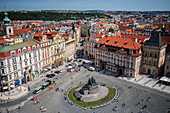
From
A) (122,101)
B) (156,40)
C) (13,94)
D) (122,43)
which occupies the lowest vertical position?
(122,101)

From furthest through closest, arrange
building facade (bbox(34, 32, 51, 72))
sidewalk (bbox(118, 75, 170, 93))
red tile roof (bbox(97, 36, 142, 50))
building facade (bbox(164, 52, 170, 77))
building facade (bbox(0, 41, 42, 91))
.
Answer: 1. building facade (bbox(34, 32, 51, 72))
2. red tile roof (bbox(97, 36, 142, 50))
3. building facade (bbox(164, 52, 170, 77))
4. sidewalk (bbox(118, 75, 170, 93))
5. building facade (bbox(0, 41, 42, 91))

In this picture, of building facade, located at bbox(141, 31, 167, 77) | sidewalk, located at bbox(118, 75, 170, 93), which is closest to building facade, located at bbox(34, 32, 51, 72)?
sidewalk, located at bbox(118, 75, 170, 93)

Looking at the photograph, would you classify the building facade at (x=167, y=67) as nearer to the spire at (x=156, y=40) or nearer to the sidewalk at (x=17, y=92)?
the spire at (x=156, y=40)

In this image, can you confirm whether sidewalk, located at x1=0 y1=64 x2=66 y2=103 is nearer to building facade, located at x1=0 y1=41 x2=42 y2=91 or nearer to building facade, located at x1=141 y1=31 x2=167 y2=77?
building facade, located at x1=0 y1=41 x2=42 y2=91

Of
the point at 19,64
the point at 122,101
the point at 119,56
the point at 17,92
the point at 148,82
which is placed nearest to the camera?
the point at 122,101

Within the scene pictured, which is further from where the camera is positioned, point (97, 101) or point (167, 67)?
point (167, 67)

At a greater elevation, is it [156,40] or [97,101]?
[156,40]

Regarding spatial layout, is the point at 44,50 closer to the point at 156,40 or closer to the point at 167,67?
the point at 156,40

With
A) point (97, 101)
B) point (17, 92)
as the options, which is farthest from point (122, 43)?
point (17, 92)

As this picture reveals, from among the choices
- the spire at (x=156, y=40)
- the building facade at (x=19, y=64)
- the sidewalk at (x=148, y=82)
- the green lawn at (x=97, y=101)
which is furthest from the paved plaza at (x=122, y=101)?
the spire at (x=156, y=40)

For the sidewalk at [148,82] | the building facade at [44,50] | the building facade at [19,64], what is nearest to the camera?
the building facade at [19,64]

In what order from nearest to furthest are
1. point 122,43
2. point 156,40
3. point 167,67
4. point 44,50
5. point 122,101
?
1. point 122,101
2. point 167,67
3. point 156,40
4. point 122,43
5. point 44,50
